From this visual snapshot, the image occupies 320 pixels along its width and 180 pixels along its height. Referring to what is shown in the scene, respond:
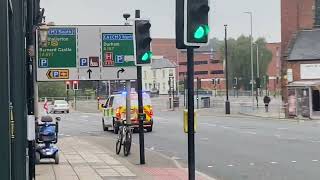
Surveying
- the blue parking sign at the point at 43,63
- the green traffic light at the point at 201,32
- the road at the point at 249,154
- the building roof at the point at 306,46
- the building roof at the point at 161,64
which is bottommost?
the road at the point at 249,154

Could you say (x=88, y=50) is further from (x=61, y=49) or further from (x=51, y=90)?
(x=51, y=90)

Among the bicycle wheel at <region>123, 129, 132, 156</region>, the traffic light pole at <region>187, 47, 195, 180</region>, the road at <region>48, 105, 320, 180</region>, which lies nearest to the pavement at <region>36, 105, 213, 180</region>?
the bicycle wheel at <region>123, 129, 132, 156</region>

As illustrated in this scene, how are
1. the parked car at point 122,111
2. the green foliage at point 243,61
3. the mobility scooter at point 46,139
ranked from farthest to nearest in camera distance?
the green foliage at point 243,61 < the parked car at point 122,111 < the mobility scooter at point 46,139

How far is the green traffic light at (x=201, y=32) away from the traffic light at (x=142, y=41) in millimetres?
6988

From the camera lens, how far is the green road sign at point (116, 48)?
26.8 metres

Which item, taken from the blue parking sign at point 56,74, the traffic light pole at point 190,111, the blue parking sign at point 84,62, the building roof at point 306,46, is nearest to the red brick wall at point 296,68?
the building roof at point 306,46

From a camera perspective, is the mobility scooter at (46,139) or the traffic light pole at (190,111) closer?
the traffic light pole at (190,111)

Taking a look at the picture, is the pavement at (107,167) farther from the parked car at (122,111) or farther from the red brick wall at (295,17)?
the red brick wall at (295,17)

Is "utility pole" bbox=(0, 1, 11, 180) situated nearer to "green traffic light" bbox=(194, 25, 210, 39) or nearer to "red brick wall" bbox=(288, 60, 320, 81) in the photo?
"green traffic light" bbox=(194, 25, 210, 39)

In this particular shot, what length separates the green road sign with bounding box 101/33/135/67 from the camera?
26.8 meters

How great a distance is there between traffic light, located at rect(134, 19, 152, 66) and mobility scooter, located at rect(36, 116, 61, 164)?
2730 mm

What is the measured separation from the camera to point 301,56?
54156 millimetres

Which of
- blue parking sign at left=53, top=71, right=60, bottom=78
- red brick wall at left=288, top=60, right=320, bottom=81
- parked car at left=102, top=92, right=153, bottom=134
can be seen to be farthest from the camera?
red brick wall at left=288, top=60, right=320, bottom=81

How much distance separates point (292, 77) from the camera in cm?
5381
